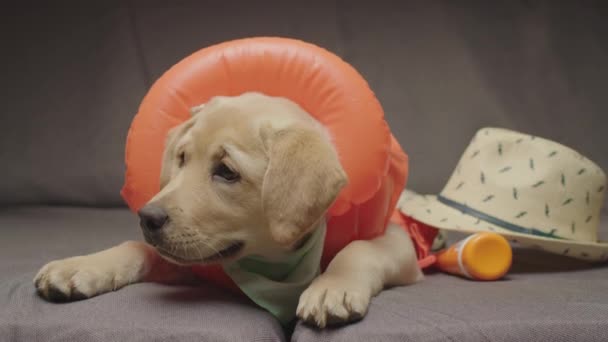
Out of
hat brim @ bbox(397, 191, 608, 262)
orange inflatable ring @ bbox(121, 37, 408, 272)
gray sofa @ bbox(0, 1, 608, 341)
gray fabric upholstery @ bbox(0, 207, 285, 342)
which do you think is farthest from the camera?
gray sofa @ bbox(0, 1, 608, 341)

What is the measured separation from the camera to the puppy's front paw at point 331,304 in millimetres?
1358

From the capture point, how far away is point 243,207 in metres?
1.50

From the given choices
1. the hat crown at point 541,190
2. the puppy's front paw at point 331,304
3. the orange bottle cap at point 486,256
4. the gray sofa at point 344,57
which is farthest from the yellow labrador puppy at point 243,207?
the gray sofa at point 344,57

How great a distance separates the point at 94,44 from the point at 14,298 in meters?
2.04

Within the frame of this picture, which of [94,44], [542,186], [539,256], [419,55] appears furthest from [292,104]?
[94,44]

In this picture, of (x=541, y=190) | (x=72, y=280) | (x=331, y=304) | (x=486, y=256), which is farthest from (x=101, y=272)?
(x=541, y=190)

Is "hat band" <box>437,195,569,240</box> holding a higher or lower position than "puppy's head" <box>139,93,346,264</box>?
lower

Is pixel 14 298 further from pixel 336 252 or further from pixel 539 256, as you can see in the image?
pixel 539 256

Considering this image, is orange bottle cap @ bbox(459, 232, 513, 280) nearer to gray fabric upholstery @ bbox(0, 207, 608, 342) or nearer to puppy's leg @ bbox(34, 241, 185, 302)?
gray fabric upholstery @ bbox(0, 207, 608, 342)

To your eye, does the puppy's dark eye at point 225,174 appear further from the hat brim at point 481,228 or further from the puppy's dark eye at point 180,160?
the hat brim at point 481,228

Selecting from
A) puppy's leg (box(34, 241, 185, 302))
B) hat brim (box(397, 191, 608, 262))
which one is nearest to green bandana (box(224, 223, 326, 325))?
puppy's leg (box(34, 241, 185, 302))

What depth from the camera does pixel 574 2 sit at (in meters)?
3.28

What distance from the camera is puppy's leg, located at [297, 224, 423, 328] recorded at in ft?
4.50

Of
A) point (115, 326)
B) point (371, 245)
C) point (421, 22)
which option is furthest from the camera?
point (421, 22)
